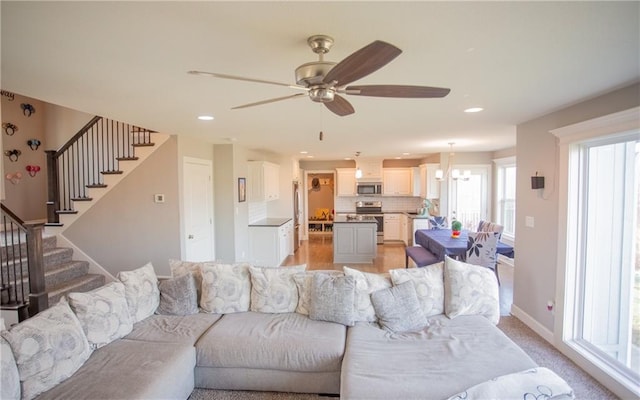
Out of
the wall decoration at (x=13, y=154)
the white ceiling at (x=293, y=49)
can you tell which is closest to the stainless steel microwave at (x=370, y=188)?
the white ceiling at (x=293, y=49)

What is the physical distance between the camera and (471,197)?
310 inches

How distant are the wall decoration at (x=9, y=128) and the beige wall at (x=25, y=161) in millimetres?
36

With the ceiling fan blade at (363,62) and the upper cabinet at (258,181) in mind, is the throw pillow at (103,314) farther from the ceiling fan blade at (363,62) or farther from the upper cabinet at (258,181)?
the upper cabinet at (258,181)

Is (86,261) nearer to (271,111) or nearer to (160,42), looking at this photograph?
(271,111)

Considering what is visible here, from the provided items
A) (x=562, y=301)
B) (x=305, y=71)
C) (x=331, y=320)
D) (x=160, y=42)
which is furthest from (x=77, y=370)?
(x=562, y=301)

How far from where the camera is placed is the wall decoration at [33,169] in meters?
5.77

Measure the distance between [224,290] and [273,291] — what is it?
0.48m

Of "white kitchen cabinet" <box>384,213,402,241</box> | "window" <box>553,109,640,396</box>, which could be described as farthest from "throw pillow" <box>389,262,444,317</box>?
"white kitchen cabinet" <box>384,213,402,241</box>

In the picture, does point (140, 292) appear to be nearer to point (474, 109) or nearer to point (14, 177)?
point (474, 109)

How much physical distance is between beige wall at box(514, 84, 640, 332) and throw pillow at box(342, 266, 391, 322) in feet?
6.11

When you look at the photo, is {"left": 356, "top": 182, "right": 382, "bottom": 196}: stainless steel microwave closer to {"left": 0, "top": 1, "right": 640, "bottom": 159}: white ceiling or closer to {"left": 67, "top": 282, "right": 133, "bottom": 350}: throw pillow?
{"left": 0, "top": 1, "right": 640, "bottom": 159}: white ceiling

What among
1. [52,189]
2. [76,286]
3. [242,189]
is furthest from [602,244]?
[52,189]

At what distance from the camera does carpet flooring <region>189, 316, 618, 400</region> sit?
2.57 meters

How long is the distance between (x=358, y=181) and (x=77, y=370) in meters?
7.98
